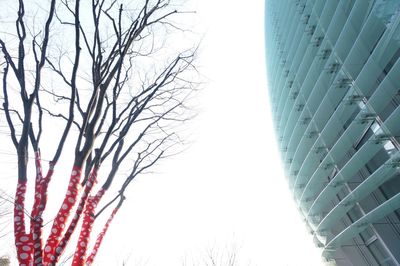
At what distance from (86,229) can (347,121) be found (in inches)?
463

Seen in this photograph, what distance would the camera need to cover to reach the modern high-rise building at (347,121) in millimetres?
9000

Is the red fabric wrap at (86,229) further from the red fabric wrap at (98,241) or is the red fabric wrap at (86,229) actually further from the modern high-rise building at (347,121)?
the modern high-rise building at (347,121)

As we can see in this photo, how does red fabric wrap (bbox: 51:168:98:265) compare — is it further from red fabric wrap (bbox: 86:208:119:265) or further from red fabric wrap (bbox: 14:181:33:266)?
red fabric wrap (bbox: 86:208:119:265)

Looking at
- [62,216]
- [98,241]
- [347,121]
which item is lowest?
[98,241]

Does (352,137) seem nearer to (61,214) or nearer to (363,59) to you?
(363,59)

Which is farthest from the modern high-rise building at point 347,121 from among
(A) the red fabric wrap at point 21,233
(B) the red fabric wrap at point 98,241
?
(A) the red fabric wrap at point 21,233

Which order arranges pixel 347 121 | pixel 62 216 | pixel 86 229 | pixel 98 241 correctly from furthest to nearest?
pixel 347 121 → pixel 98 241 → pixel 86 229 → pixel 62 216

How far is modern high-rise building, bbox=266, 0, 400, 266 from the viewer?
29.5ft

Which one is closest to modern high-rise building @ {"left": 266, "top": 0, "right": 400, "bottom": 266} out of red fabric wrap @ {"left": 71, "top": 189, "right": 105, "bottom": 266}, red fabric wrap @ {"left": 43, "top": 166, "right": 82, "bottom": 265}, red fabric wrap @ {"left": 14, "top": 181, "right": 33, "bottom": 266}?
red fabric wrap @ {"left": 71, "top": 189, "right": 105, "bottom": 266}

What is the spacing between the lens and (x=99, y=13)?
4844 millimetres

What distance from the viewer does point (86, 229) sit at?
4.19 m

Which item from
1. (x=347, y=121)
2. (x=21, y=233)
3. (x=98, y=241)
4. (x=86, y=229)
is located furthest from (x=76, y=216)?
(x=347, y=121)

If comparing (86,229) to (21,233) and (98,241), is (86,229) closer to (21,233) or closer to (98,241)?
(98,241)

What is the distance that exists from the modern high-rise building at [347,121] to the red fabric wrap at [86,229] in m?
8.50
